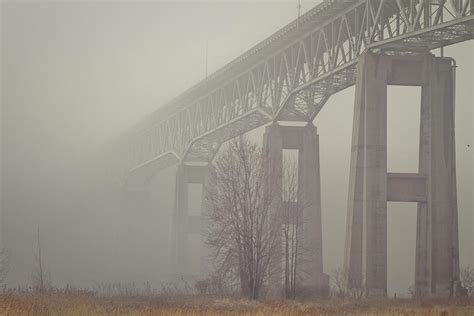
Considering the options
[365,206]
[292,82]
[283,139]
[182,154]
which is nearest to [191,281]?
[182,154]

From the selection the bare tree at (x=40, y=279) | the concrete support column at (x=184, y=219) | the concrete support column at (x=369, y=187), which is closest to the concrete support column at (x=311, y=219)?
the concrete support column at (x=369, y=187)

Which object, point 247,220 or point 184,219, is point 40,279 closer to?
point 247,220

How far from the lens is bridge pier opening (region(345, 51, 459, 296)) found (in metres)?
35.8

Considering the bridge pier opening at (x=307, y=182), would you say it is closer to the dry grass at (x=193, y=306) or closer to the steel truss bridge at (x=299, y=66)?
the steel truss bridge at (x=299, y=66)

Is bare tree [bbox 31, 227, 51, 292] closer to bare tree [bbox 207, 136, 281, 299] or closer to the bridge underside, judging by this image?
bare tree [bbox 207, 136, 281, 299]

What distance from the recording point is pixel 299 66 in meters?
49.4

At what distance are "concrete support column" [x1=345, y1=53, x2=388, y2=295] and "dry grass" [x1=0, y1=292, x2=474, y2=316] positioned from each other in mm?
4787

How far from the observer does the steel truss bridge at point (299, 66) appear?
35.5 m

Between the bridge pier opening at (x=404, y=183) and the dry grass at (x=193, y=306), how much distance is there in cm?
480

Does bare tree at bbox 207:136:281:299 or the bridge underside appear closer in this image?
bare tree at bbox 207:136:281:299

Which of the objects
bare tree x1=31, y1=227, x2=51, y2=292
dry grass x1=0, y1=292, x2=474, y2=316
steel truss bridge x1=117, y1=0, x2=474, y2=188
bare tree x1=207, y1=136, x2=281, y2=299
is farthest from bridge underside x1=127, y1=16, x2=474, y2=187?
bare tree x1=31, y1=227, x2=51, y2=292

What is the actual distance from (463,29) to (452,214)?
356 inches

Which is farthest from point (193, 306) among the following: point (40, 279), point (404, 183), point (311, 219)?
point (311, 219)

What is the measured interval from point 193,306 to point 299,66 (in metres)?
28.0
